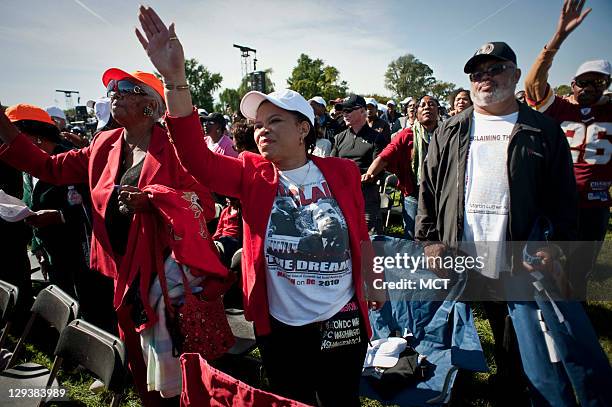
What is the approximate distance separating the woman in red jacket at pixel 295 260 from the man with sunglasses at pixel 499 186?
2.51ft

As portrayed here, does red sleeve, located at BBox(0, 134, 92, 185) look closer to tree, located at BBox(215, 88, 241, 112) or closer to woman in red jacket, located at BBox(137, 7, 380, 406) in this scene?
woman in red jacket, located at BBox(137, 7, 380, 406)

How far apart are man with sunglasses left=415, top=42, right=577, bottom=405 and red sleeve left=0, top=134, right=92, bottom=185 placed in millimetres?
2200

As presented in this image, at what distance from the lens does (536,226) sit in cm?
200

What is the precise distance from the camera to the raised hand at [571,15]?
1944 millimetres

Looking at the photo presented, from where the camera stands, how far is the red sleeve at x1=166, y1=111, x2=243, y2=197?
1509 mm

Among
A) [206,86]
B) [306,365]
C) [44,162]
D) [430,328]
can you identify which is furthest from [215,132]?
[206,86]

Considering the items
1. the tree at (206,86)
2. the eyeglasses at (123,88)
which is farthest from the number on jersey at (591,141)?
the tree at (206,86)

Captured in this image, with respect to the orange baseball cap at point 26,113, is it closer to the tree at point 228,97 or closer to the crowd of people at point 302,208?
the crowd of people at point 302,208

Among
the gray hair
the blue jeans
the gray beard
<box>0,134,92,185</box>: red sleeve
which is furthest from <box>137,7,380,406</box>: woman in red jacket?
the blue jeans

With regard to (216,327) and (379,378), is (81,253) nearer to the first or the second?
(216,327)

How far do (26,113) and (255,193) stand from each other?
277 cm

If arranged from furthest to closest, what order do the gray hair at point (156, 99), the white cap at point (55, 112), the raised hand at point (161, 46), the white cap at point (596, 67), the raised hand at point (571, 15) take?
the white cap at point (55, 112)
the white cap at point (596, 67)
the gray hair at point (156, 99)
the raised hand at point (571, 15)
the raised hand at point (161, 46)

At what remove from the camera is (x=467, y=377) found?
289 centimetres

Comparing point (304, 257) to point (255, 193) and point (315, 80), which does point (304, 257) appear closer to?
point (255, 193)
